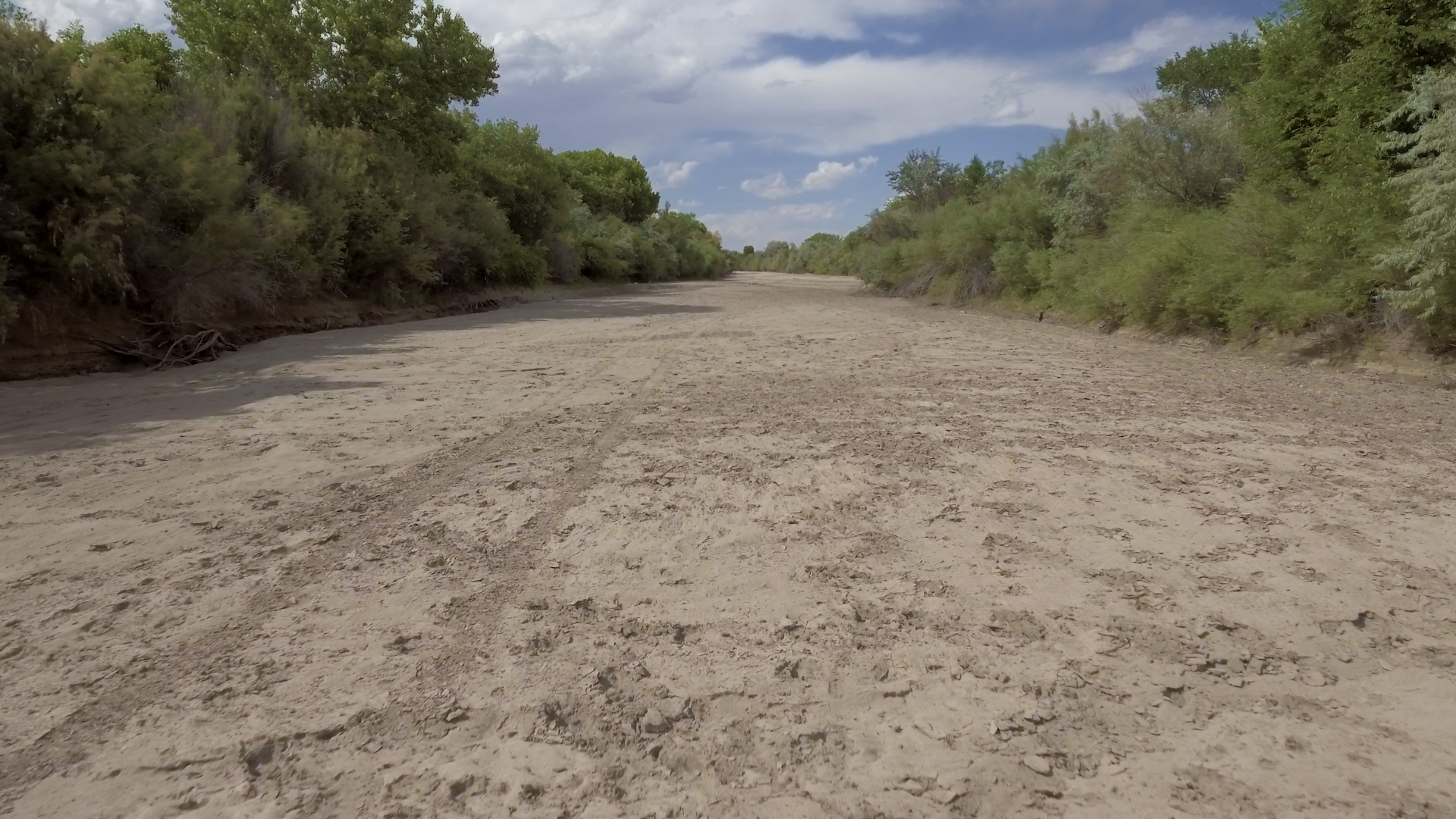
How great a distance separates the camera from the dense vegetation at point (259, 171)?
1038 cm

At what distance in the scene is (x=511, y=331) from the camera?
15867 millimetres

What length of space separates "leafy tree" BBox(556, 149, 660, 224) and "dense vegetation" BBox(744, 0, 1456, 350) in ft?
131

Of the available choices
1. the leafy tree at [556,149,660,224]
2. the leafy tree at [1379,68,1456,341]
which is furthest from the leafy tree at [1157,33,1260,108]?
the leafy tree at [556,149,660,224]

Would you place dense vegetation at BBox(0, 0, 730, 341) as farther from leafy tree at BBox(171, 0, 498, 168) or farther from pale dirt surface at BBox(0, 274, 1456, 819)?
pale dirt surface at BBox(0, 274, 1456, 819)

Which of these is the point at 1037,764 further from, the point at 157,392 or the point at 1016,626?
the point at 157,392

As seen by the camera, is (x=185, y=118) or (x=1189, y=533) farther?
(x=185, y=118)

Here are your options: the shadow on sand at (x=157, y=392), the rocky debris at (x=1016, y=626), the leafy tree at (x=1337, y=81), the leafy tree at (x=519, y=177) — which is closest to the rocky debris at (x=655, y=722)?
the rocky debris at (x=1016, y=626)

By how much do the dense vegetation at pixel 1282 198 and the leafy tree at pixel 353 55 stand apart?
56.7 ft

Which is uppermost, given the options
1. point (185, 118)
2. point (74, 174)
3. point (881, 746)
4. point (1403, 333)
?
point (185, 118)

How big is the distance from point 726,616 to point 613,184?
58.8m

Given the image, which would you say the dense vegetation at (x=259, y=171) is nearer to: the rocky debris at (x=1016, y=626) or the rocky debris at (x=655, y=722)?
the rocky debris at (x=655, y=722)

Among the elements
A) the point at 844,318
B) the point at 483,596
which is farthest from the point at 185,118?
the point at 483,596

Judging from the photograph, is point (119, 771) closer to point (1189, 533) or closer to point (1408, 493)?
point (1189, 533)

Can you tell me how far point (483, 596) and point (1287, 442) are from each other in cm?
600
